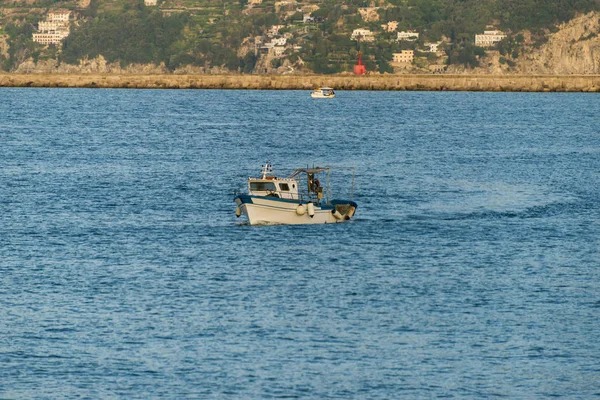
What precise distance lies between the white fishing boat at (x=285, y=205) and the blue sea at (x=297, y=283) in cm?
114

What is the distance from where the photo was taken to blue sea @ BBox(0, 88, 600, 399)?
3409 centimetres

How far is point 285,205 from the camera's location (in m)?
58.9

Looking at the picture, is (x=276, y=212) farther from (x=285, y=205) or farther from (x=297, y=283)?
(x=297, y=283)

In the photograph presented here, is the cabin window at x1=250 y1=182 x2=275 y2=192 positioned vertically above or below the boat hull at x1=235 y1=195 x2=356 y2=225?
above

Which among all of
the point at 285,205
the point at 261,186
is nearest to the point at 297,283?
the point at 285,205

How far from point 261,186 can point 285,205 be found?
1.74 metres

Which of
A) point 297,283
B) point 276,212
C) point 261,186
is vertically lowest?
point 297,283

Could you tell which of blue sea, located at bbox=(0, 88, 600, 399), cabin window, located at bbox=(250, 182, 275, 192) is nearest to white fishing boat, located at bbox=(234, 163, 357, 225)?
cabin window, located at bbox=(250, 182, 275, 192)

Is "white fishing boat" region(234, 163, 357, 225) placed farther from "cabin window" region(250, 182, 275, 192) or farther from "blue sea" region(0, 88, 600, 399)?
"blue sea" region(0, 88, 600, 399)

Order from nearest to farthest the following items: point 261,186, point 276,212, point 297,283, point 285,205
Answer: point 297,283 → point 285,205 → point 276,212 → point 261,186

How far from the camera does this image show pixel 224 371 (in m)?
34.3

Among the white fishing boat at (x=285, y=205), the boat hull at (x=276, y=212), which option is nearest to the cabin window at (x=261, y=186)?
the white fishing boat at (x=285, y=205)

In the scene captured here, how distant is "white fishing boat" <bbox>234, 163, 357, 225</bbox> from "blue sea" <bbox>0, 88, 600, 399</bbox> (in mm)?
1144

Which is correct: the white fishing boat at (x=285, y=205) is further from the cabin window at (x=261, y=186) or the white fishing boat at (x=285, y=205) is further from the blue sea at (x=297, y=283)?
the blue sea at (x=297, y=283)
